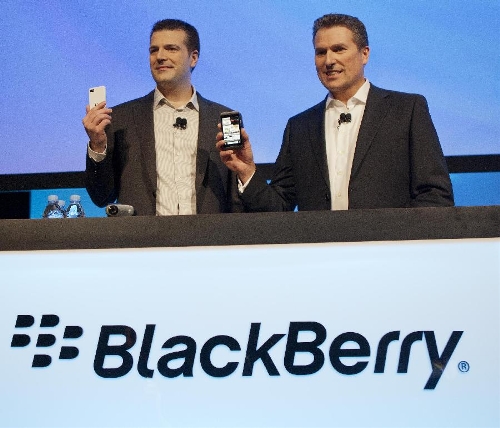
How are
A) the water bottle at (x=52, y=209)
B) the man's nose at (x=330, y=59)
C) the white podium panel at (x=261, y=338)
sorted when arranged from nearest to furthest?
1. the white podium panel at (x=261, y=338)
2. the man's nose at (x=330, y=59)
3. the water bottle at (x=52, y=209)

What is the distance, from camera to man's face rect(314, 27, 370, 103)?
3.00m

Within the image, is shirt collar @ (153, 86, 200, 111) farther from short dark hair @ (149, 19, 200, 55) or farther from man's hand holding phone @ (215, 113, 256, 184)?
man's hand holding phone @ (215, 113, 256, 184)

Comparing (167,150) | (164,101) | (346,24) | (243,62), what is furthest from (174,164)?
(243,62)

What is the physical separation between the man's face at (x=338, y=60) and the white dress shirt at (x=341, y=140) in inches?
1.8

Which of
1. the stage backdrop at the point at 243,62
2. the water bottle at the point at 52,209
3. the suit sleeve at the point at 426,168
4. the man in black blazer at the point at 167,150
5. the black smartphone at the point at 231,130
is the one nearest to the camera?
the black smartphone at the point at 231,130

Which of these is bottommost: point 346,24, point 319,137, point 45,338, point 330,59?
point 45,338

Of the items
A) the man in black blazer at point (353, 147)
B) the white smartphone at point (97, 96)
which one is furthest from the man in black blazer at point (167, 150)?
the man in black blazer at point (353, 147)

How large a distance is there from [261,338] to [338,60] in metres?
1.41

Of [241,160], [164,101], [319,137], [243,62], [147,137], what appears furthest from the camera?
[243,62]

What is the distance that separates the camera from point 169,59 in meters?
3.25

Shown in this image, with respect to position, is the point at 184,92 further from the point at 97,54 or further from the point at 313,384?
the point at 313,384

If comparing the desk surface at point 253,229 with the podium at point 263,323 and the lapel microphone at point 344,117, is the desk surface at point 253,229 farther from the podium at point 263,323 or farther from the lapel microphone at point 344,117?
the lapel microphone at point 344,117

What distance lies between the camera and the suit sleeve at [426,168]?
2.70 meters

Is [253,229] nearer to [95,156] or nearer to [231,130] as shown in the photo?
[231,130]
